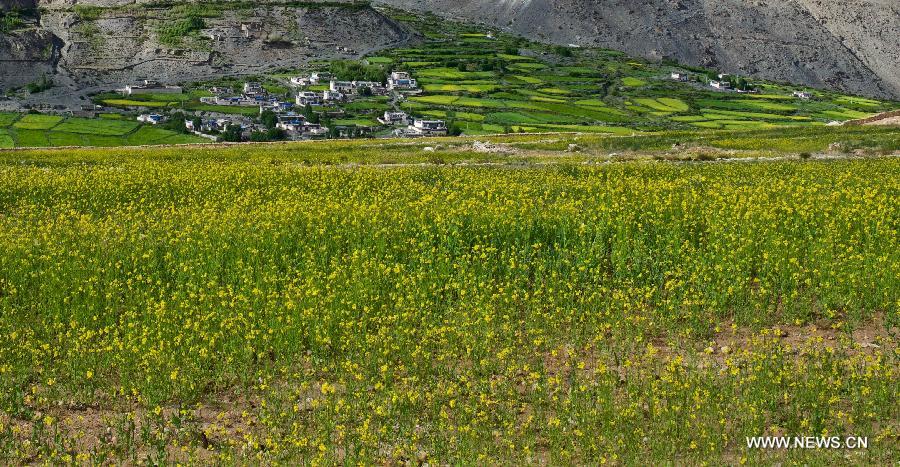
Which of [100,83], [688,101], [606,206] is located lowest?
[100,83]

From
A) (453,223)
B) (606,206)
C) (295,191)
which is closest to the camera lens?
(453,223)

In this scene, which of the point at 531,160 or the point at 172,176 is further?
the point at 531,160

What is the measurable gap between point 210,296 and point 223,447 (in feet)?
17.7

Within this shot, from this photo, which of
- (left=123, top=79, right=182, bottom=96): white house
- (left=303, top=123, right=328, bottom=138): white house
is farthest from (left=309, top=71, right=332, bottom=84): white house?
(left=303, top=123, right=328, bottom=138): white house

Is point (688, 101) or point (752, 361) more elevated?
point (752, 361)

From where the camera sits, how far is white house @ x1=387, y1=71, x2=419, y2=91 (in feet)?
596

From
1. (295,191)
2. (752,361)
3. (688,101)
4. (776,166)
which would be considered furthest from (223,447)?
(688,101)

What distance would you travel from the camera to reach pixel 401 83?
183 m

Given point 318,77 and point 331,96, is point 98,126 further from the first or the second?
point 318,77

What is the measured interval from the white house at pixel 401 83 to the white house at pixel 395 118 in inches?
1252

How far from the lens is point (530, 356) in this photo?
1320cm

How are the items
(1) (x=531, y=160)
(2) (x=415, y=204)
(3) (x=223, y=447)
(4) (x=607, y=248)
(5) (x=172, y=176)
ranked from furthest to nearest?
(1) (x=531, y=160)
(5) (x=172, y=176)
(2) (x=415, y=204)
(4) (x=607, y=248)
(3) (x=223, y=447)

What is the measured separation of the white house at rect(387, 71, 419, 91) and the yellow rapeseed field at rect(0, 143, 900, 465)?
161m

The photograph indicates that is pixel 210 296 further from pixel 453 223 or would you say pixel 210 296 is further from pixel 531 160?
pixel 531 160
